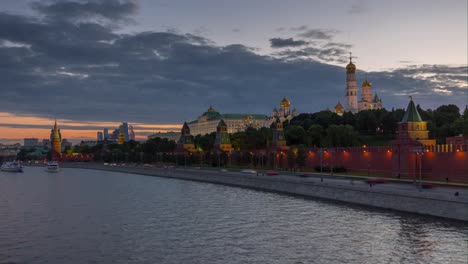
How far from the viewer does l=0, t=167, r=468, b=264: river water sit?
82.1ft

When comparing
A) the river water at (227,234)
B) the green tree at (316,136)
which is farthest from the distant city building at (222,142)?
the river water at (227,234)

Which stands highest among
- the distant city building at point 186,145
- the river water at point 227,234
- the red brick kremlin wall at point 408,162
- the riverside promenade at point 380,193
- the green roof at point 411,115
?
the green roof at point 411,115

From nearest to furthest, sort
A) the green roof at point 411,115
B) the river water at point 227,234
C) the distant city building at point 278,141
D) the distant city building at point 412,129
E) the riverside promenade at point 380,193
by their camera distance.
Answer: the river water at point 227,234 → the riverside promenade at point 380,193 → the distant city building at point 412,129 → the green roof at point 411,115 → the distant city building at point 278,141

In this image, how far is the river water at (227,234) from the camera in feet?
82.1

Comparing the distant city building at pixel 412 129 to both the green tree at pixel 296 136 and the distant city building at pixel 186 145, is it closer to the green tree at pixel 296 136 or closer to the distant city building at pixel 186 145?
the green tree at pixel 296 136

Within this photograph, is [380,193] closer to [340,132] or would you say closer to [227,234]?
[227,234]

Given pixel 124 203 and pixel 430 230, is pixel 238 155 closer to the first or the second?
pixel 124 203

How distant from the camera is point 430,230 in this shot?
29969 millimetres

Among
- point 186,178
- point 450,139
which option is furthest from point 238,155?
point 450,139

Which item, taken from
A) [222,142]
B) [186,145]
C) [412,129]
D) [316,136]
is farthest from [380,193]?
[186,145]

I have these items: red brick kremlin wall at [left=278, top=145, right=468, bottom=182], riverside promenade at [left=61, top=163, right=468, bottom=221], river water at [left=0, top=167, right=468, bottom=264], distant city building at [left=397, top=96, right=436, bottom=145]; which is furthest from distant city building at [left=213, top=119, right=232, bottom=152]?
river water at [left=0, top=167, right=468, bottom=264]

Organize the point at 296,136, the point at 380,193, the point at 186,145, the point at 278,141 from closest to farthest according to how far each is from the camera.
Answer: the point at 380,193, the point at 278,141, the point at 296,136, the point at 186,145

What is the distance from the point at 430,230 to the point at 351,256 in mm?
7831

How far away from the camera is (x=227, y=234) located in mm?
30766
